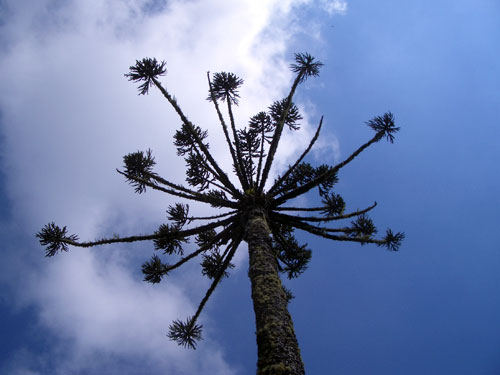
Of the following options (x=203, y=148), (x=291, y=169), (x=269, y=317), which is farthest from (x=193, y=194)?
(x=269, y=317)

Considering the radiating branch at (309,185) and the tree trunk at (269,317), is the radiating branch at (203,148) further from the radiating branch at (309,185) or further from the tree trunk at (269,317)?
the tree trunk at (269,317)

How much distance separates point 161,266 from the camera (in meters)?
6.99

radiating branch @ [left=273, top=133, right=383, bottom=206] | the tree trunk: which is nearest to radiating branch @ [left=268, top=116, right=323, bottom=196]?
radiating branch @ [left=273, top=133, right=383, bottom=206]

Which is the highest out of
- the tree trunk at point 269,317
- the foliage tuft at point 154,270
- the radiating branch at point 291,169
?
the radiating branch at point 291,169

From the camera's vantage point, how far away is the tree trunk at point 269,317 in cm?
294

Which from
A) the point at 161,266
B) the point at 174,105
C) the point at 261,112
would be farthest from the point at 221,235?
the point at 261,112

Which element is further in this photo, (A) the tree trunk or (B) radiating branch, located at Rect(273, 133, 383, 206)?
(B) radiating branch, located at Rect(273, 133, 383, 206)

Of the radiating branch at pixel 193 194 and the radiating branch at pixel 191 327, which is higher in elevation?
the radiating branch at pixel 193 194

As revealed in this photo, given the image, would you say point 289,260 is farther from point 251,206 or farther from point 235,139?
point 235,139

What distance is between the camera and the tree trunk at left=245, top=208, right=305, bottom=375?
116 inches

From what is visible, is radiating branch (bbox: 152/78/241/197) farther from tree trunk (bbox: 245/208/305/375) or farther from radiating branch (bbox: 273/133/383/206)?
tree trunk (bbox: 245/208/305/375)

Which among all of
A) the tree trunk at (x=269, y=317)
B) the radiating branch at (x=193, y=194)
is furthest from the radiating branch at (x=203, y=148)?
the tree trunk at (x=269, y=317)

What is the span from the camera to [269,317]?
3.45 metres

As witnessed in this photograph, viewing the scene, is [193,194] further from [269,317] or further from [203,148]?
[269,317]
